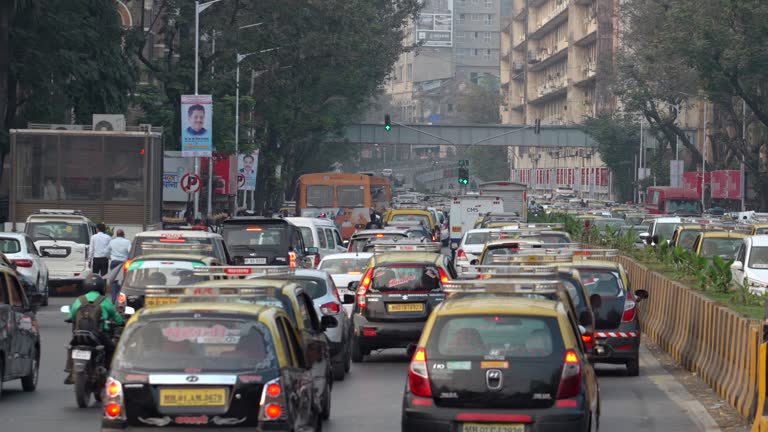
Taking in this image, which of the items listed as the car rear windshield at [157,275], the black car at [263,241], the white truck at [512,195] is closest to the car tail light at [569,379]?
the car rear windshield at [157,275]

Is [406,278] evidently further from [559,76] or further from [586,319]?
[559,76]

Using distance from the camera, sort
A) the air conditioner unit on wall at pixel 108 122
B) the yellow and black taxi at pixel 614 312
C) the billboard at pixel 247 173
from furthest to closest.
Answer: the billboard at pixel 247 173, the air conditioner unit on wall at pixel 108 122, the yellow and black taxi at pixel 614 312

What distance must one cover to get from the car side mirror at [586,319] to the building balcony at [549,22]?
109m

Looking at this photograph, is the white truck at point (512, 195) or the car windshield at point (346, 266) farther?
the white truck at point (512, 195)

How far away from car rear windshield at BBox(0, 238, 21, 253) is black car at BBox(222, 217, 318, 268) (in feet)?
14.0

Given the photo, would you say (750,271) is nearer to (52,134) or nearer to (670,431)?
(670,431)

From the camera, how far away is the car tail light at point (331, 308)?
17.8 m

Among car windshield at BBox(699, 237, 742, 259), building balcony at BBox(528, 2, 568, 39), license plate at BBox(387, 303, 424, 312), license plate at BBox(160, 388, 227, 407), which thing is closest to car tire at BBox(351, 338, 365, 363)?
license plate at BBox(387, 303, 424, 312)

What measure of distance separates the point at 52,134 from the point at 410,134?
7743cm

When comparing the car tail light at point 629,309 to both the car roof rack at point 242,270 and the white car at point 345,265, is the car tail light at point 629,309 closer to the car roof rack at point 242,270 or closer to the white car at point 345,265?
the car roof rack at point 242,270

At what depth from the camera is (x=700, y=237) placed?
30234 millimetres

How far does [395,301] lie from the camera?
1995cm

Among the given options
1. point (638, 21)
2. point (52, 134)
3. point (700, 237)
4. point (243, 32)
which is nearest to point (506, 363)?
point (700, 237)

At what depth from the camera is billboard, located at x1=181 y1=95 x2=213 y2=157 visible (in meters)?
46.1
